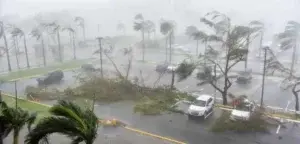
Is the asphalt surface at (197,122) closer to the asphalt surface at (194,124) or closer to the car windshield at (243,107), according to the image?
the asphalt surface at (194,124)

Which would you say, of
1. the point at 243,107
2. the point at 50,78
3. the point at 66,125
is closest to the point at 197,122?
the point at 243,107

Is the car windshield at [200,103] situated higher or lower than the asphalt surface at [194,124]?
higher

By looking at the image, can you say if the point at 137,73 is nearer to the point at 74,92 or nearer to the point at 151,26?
the point at 74,92

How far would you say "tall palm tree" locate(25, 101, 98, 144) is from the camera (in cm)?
918

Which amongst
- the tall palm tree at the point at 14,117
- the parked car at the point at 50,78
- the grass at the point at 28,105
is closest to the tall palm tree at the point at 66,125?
the tall palm tree at the point at 14,117

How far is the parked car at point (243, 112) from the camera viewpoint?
20.6 m

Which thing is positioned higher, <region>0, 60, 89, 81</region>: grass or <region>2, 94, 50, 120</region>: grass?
<region>0, 60, 89, 81</region>: grass

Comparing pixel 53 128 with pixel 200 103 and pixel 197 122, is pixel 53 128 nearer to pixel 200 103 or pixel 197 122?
pixel 197 122

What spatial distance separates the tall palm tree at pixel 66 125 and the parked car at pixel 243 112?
1351 centimetres

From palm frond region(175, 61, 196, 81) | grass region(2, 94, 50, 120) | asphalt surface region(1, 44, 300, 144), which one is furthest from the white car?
grass region(2, 94, 50, 120)

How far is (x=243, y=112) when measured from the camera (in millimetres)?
21125

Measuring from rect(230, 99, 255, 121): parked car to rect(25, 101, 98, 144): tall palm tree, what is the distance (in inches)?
532

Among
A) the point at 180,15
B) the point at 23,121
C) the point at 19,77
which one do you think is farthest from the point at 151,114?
the point at 180,15

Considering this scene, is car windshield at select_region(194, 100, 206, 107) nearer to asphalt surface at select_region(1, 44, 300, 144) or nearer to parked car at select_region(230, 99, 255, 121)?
asphalt surface at select_region(1, 44, 300, 144)
